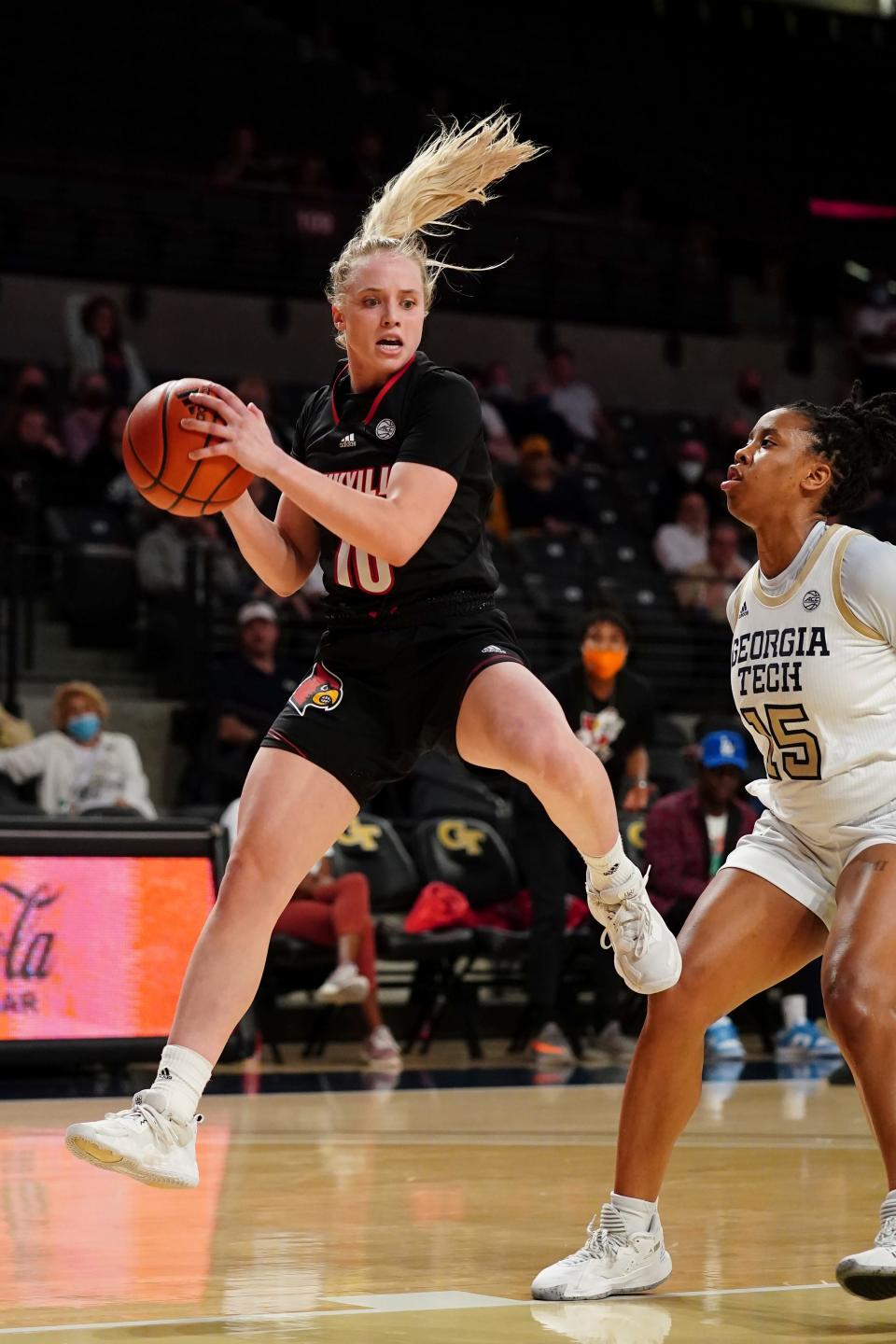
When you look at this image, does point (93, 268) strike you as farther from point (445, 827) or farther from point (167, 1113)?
point (167, 1113)

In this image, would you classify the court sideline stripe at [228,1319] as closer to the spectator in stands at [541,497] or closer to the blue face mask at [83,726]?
the blue face mask at [83,726]

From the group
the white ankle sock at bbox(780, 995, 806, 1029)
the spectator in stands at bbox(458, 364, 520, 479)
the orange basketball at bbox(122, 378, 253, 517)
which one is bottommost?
the white ankle sock at bbox(780, 995, 806, 1029)

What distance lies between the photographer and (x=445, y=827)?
10.4 m

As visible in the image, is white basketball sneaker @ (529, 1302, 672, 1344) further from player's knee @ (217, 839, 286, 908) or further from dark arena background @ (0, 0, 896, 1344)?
player's knee @ (217, 839, 286, 908)

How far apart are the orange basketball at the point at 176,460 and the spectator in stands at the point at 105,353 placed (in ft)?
32.2

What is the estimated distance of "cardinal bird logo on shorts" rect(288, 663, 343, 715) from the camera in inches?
164

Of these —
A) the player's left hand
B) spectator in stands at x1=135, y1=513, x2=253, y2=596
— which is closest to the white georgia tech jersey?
the player's left hand

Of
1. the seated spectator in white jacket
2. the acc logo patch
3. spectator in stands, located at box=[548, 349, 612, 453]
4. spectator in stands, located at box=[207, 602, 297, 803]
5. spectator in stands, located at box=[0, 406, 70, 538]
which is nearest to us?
the seated spectator in white jacket

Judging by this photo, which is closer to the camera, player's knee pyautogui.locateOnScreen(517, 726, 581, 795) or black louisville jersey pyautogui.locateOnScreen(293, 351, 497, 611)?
player's knee pyautogui.locateOnScreen(517, 726, 581, 795)

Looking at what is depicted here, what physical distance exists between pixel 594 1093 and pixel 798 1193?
278 cm

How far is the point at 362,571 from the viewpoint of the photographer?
13.7 ft

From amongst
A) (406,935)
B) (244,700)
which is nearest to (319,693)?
(406,935)

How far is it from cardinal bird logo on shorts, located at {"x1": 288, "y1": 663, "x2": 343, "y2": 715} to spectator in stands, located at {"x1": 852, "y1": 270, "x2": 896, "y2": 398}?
1523 centimetres

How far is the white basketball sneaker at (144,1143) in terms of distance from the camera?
3.64 m
